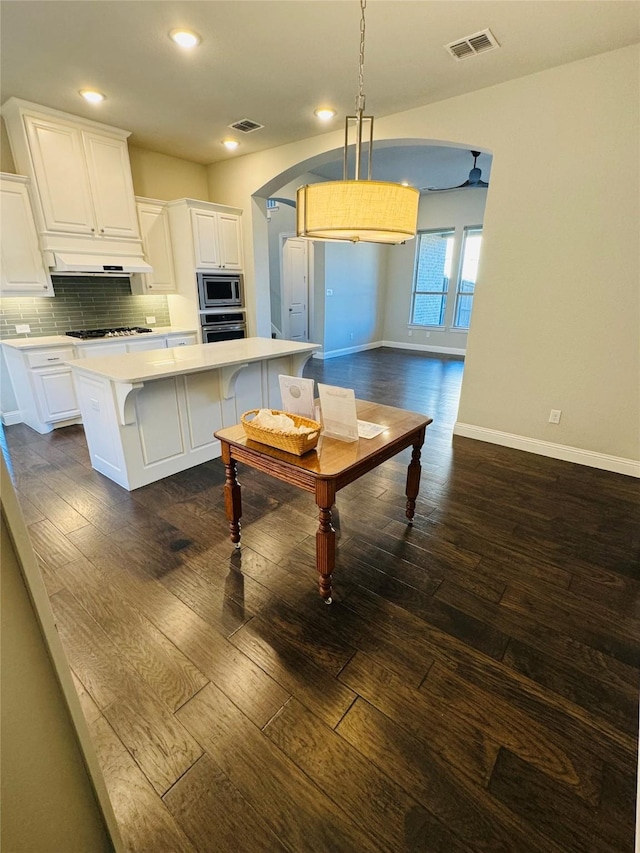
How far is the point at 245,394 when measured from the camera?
342 centimetres

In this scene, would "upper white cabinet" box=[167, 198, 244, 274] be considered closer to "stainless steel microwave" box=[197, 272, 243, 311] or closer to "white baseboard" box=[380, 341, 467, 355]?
"stainless steel microwave" box=[197, 272, 243, 311]

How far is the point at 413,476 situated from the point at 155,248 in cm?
419

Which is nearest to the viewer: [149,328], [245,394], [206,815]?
[206,815]

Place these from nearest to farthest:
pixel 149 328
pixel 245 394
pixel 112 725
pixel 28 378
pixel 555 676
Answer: pixel 112 725, pixel 555 676, pixel 245 394, pixel 28 378, pixel 149 328

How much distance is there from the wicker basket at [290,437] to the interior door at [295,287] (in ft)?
19.8

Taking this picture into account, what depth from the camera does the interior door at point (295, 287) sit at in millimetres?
7367

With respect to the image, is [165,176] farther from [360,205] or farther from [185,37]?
[360,205]

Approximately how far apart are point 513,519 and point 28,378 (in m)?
4.32

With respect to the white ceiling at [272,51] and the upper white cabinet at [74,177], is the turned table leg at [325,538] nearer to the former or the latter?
the white ceiling at [272,51]

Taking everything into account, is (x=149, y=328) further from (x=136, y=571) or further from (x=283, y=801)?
(x=283, y=801)

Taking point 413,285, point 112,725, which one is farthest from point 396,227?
point 413,285

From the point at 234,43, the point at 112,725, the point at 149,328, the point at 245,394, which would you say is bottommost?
the point at 112,725

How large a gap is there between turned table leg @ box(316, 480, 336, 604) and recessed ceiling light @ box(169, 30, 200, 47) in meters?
2.94

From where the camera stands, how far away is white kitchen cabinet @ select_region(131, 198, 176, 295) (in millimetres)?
4488
